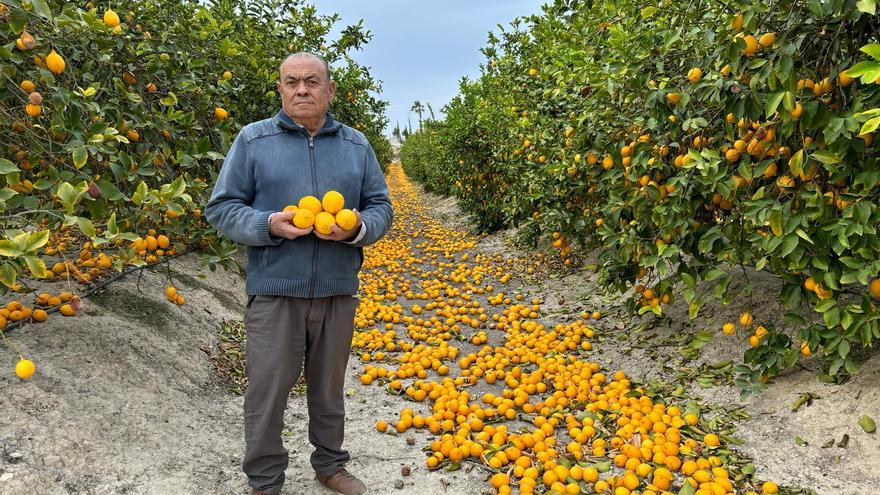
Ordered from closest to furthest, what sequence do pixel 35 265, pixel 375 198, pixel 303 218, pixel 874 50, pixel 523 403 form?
pixel 874 50, pixel 35 265, pixel 303 218, pixel 375 198, pixel 523 403

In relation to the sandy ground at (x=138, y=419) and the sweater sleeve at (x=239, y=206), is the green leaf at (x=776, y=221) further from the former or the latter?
the sweater sleeve at (x=239, y=206)

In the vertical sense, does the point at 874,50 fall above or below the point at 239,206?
above

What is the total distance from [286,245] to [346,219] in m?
0.38

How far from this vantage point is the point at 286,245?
104 inches

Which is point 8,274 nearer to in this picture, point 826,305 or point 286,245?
point 286,245

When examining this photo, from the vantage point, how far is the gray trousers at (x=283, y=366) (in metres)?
2.63

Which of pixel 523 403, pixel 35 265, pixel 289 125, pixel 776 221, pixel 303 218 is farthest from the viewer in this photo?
pixel 523 403

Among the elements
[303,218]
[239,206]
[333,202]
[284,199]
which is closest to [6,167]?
[239,206]

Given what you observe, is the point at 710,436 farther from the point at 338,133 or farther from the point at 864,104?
the point at 338,133

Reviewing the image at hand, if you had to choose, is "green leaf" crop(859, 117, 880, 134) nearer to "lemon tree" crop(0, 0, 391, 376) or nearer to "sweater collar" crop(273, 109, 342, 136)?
"sweater collar" crop(273, 109, 342, 136)

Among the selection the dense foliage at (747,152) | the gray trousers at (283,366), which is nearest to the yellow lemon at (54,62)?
the gray trousers at (283,366)

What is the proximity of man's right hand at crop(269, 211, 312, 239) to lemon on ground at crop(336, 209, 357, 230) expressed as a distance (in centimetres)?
14

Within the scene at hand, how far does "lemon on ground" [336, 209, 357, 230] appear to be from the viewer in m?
2.49

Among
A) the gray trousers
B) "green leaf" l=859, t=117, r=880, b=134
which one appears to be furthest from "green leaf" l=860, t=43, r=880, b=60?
the gray trousers
